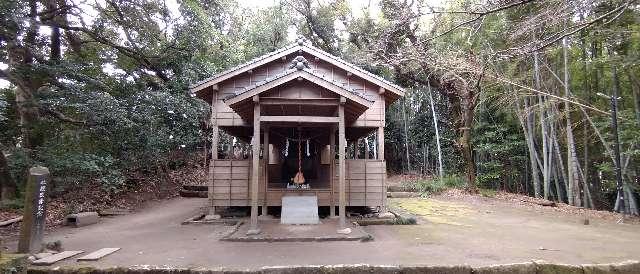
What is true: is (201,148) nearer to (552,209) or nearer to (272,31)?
(272,31)

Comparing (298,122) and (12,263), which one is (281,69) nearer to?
(298,122)

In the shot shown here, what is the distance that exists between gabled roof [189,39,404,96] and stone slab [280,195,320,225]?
3542 mm

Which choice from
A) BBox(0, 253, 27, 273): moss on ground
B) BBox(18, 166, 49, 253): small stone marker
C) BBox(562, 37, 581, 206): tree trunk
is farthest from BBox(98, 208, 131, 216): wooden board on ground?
BBox(562, 37, 581, 206): tree trunk

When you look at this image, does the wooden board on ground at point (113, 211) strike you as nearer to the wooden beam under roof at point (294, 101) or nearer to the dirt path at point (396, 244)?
the dirt path at point (396, 244)

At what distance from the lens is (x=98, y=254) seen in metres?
5.59

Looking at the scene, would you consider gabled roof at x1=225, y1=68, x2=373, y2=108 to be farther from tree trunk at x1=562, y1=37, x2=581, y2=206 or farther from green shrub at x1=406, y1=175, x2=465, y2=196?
green shrub at x1=406, y1=175, x2=465, y2=196

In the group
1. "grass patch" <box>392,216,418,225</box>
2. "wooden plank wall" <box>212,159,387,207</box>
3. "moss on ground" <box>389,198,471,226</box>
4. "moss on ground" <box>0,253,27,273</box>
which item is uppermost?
"wooden plank wall" <box>212,159,387,207</box>

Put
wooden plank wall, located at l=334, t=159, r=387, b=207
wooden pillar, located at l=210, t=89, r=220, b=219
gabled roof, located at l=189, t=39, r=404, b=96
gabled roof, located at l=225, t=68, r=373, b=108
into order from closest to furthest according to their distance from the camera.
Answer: gabled roof, located at l=225, t=68, r=373, b=108, wooden pillar, located at l=210, t=89, r=220, b=219, wooden plank wall, located at l=334, t=159, r=387, b=207, gabled roof, located at l=189, t=39, r=404, b=96

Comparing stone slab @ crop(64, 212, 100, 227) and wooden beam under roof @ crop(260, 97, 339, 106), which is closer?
wooden beam under roof @ crop(260, 97, 339, 106)

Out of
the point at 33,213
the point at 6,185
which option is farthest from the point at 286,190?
the point at 6,185

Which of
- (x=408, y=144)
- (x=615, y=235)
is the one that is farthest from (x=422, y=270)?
(x=408, y=144)

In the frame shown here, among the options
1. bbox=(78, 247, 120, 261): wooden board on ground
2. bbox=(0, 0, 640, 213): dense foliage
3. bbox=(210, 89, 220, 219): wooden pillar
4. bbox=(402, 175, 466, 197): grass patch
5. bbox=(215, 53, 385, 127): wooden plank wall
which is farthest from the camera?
bbox=(402, 175, 466, 197): grass patch

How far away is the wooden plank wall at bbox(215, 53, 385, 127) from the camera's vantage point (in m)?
10.0

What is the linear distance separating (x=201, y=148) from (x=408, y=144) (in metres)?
12.0
